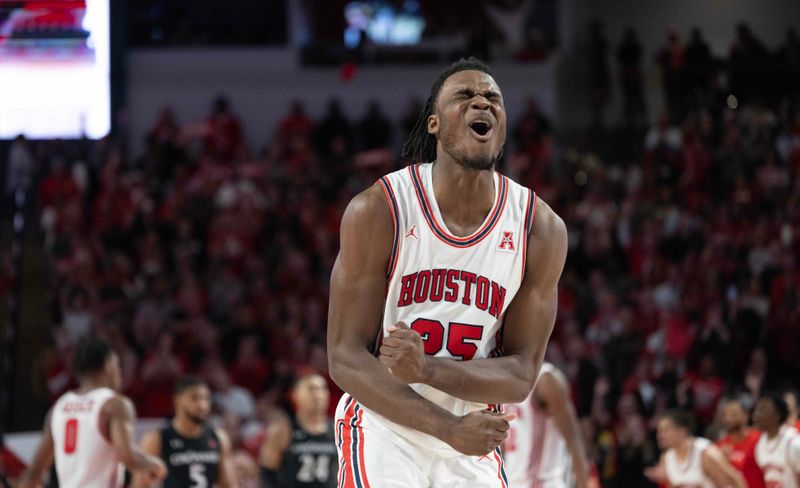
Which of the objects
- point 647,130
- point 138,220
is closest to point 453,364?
point 138,220

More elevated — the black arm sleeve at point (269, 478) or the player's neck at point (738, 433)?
the player's neck at point (738, 433)

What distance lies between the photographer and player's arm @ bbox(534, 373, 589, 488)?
772 cm

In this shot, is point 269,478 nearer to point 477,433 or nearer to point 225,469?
point 225,469

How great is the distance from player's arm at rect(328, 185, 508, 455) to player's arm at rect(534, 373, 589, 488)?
12.6ft

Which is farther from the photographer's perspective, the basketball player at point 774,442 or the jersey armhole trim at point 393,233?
the basketball player at point 774,442

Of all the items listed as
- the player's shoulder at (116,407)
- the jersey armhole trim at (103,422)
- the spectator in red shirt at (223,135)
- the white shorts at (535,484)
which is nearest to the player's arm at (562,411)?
the white shorts at (535,484)

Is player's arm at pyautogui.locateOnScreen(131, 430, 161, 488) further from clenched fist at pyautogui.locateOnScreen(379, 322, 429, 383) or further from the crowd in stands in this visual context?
clenched fist at pyautogui.locateOnScreen(379, 322, 429, 383)

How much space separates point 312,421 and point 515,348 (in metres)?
4.89

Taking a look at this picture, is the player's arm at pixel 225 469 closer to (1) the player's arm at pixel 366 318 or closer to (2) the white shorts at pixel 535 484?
(2) the white shorts at pixel 535 484

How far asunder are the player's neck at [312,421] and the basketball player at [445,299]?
4.65m

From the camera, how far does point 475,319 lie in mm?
4180

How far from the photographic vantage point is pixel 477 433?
3896mm

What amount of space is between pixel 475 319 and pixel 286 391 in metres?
7.70

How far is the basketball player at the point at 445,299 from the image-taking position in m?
4.05
